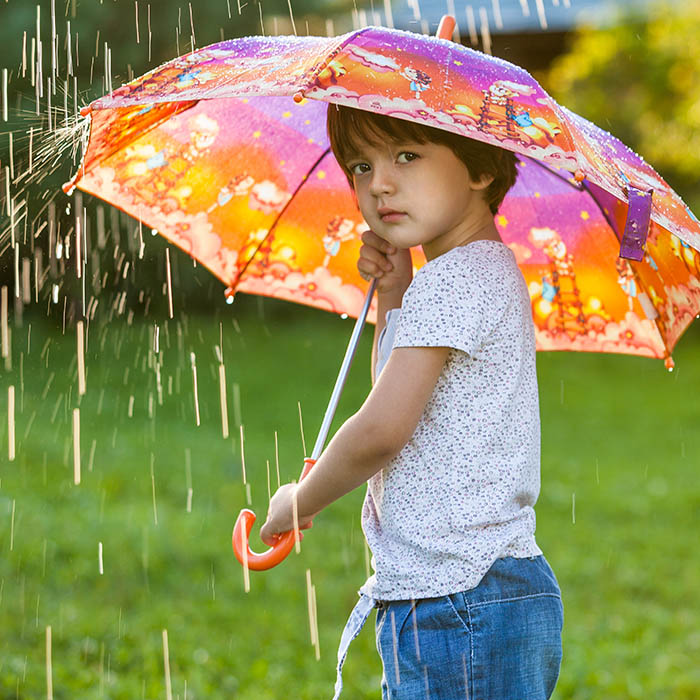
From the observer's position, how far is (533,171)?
2.84 meters

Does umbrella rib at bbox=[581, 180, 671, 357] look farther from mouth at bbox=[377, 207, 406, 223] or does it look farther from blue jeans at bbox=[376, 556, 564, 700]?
blue jeans at bbox=[376, 556, 564, 700]

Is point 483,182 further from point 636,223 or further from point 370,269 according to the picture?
point 370,269

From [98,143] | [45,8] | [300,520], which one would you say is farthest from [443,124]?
[45,8]

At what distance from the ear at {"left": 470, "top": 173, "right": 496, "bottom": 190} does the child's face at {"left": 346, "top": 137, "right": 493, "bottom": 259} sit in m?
0.02

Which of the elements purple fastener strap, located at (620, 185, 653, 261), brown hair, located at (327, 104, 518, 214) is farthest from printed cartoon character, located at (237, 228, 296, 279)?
purple fastener strap, located at (620, 185, 653, 261)

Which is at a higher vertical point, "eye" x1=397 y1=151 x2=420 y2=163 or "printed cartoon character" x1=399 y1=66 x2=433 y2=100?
"printed cartoon character" x1=399 y1=66 x2=433 y2=100

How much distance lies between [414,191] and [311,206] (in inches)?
37.8

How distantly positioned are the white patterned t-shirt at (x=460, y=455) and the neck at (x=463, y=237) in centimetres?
6

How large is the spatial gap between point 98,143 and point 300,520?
1.01 meters

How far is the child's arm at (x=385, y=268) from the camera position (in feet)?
8.30

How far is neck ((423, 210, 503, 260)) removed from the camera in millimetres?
2168

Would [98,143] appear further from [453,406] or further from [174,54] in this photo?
[174,54]

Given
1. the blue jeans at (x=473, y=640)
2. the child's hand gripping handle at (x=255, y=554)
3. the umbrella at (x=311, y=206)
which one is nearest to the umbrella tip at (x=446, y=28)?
the umbrella at (x=311, y=206)

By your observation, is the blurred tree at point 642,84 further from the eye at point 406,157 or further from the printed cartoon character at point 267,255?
the eye at point 406,157
